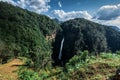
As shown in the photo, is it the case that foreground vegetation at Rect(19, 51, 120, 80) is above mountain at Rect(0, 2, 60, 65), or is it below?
below

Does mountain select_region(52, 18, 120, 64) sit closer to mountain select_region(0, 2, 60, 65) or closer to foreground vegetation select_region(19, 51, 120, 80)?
mountain select_region(0, 2, 60, 65)

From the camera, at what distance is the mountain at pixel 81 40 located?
107 metres

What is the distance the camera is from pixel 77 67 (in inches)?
385

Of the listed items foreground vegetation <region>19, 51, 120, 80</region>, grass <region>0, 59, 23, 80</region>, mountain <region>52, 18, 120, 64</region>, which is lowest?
grass <region>0, 59, 23, 80</region>

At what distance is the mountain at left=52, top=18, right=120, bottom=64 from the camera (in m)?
107

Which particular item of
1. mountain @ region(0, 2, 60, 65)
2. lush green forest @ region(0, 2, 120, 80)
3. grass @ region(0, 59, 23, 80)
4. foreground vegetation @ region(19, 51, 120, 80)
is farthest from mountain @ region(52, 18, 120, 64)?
foreground vegetation @ region(19, 51, 120, 80)

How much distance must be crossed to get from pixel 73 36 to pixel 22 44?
38.9m

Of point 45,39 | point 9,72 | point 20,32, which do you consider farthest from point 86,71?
point 45,39

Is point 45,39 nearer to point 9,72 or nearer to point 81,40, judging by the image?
point 81,40

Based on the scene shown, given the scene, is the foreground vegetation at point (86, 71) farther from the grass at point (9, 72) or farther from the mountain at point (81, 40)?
the mountain at point (81, 40)

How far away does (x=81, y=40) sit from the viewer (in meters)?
110

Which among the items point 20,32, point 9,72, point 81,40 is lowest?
point 9,72

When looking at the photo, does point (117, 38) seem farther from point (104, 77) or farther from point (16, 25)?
point (104, 77)

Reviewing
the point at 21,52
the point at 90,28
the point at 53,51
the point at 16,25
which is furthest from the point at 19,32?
the point at 90,28
